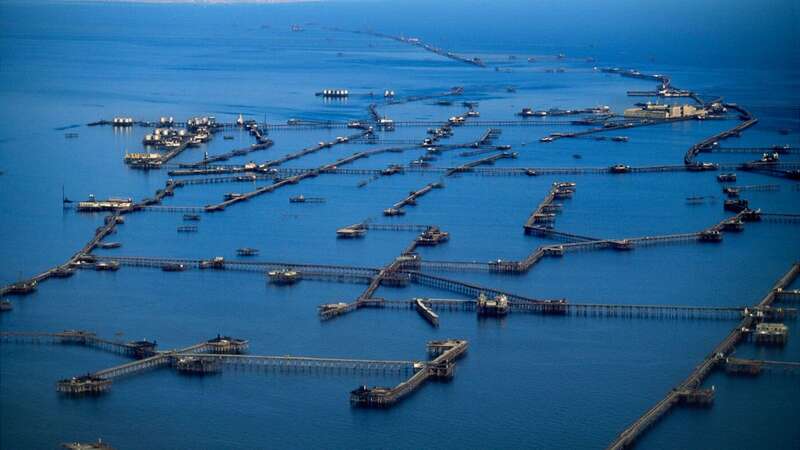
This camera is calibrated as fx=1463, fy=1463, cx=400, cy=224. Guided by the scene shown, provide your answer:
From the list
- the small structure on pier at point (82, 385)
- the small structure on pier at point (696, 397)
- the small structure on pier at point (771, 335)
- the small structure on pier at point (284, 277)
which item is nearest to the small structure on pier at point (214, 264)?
the small structure on pier at point (284, 277)

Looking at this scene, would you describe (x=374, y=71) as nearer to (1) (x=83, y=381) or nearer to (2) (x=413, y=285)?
(2) (x=413, y=285)

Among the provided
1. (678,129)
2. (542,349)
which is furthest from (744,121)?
(542,349)

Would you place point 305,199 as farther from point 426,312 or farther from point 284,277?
point 426,312

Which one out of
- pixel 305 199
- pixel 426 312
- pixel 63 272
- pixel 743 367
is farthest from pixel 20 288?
pixel 743 367

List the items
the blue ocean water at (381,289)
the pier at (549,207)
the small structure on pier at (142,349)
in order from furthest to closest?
1. the pier at (549,207)
2. the small structure on pier at (142,349)
3. the blue ocean water at (381,289)

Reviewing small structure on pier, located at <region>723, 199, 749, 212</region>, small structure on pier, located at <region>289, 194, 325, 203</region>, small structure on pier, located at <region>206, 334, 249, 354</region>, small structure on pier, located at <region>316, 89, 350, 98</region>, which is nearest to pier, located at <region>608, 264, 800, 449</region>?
small structure on pier, located at <region>206, 334, 249, 354</region>

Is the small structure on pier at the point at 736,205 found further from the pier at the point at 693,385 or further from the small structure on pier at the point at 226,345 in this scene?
the small structure on pier at the point at 226,345

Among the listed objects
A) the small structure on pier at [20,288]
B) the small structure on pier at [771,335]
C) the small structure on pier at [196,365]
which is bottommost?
the small structure on pier at [196,365]
